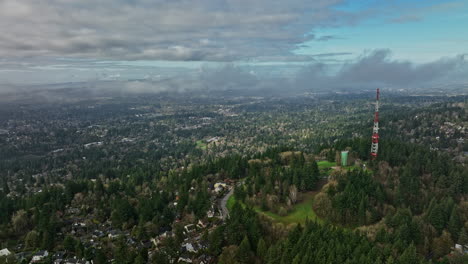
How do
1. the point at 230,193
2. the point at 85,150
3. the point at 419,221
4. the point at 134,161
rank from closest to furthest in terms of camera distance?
the point at 419,221 < the point at 230,193 < the point at 134,161 < the point at 85,150

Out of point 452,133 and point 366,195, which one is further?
point 452,133

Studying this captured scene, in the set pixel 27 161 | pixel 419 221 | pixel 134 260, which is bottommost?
pixel 27 161

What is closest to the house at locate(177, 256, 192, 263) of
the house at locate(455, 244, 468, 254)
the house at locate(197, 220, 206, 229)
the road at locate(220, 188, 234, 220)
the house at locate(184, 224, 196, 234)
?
the house at locate(184, 224, 196, 234)

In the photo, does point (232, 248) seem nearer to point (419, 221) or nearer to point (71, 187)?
point (419, 221)

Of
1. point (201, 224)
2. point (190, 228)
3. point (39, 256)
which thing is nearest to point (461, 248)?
point (201, 224)

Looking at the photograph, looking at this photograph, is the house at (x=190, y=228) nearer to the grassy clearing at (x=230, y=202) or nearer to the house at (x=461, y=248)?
the grassy clearing at (x=230, y=202)

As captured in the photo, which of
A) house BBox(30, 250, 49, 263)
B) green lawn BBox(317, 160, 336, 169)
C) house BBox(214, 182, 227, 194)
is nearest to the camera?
house BBox(30, 250, 49, 263)

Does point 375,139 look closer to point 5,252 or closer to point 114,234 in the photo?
point 114,234

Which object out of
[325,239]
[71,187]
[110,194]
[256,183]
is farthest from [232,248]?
[71,187]

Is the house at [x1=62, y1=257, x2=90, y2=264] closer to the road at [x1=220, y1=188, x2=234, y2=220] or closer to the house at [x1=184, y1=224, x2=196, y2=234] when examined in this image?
the house at [x1=184, y1=224, x2=196, y2=234]
